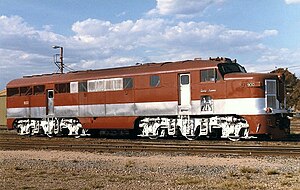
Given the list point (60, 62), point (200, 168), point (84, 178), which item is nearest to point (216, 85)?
point (200, 168)

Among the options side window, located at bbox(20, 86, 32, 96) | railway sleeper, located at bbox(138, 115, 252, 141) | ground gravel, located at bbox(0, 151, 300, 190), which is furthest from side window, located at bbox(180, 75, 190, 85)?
side window, located at bbox(20, 86, 32, 96)

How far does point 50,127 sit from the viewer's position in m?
28.8

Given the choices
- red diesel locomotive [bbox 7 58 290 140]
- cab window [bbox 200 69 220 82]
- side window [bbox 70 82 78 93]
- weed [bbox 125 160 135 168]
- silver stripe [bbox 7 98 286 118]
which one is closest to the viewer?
weed [bbox 125 160 135 168]

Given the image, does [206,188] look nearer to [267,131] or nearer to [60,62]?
[267,131]

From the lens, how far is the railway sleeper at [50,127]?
2795cm

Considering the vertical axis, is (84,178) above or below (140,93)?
below

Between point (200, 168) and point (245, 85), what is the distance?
893 centimetres

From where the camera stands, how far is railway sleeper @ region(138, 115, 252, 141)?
70.0 feet

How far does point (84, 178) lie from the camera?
452 inches

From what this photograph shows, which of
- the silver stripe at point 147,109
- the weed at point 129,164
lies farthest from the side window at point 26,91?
the weed at point 129,164

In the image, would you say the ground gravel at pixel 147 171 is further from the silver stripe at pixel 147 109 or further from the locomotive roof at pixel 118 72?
the locomotive roof at pixel 118 72

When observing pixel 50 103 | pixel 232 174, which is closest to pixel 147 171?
pixel 232 174

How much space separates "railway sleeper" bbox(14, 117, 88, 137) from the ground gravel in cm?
1048

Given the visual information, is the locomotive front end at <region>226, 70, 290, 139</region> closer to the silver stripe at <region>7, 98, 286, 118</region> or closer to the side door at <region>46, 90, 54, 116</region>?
the silver stripe at <region>7, 98, 286, 118</region>
